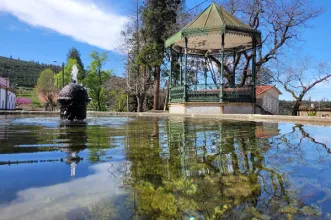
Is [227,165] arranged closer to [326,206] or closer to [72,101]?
[326,206]

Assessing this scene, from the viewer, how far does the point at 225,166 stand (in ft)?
7.23

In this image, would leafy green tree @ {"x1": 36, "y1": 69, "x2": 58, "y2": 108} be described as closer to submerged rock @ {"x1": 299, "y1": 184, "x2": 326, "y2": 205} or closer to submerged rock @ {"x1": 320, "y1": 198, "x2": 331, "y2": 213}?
submerged rock @ {"x1": 299, "y1": 184, "x2": 326, "y2": 205}

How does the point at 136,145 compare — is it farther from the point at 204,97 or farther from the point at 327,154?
the point at 204,97

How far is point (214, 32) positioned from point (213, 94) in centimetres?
322

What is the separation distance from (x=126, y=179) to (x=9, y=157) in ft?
4.38

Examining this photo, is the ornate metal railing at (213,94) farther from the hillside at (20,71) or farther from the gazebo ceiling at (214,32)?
the hillside at (20,71)

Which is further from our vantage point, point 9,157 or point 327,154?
point 327,154

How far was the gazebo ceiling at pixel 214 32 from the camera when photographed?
46.2ft

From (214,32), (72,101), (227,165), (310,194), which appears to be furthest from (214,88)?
(310,194)

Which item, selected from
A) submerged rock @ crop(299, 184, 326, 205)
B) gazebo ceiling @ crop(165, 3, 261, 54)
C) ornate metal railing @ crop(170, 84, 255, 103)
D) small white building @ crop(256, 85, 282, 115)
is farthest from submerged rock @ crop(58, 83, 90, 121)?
small white building @ crop(256, 85, 282, 115)

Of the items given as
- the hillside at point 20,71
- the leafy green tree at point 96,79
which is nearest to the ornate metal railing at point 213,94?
the leafy green tree at point 96,79

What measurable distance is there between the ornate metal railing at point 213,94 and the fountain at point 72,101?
8114 mm

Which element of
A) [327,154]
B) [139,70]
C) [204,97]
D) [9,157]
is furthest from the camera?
[139,70]

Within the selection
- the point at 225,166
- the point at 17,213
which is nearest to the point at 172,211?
the point at 17,213
